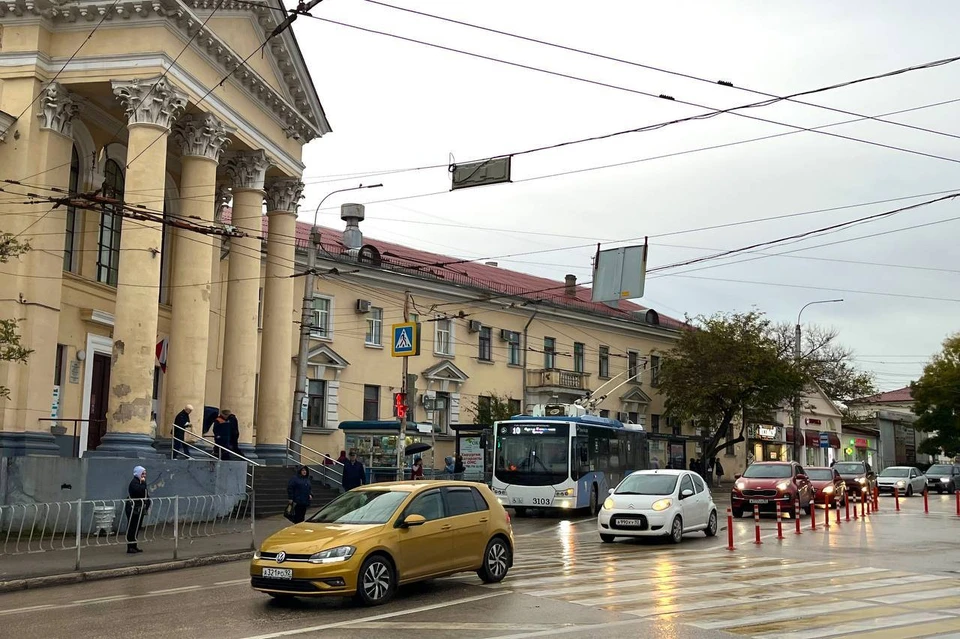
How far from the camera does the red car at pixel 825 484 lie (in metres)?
33.0

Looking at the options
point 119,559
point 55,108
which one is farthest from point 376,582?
point 55,108

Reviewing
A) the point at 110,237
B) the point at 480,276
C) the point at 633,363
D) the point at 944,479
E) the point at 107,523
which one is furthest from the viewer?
the point at 633,363

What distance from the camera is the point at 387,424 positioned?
109 ft

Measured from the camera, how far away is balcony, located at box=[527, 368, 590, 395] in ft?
172

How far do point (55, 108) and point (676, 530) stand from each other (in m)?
17.9

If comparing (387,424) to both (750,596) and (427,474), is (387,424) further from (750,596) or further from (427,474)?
(750,596)

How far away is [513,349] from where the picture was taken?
171 ft

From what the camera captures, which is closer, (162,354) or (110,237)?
(110,237)

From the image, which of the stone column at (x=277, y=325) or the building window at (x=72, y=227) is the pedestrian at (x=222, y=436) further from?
the building window at (x=72, y=227)

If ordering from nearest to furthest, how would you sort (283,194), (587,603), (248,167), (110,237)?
(587,603)
(110,237)
(248,167)
(283,194)

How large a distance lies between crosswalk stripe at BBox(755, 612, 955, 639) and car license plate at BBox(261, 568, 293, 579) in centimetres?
526

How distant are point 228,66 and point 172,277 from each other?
7448mm

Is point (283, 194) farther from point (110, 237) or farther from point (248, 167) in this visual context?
point (110, 237)

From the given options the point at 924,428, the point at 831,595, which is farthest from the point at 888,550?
the point at 924,428
